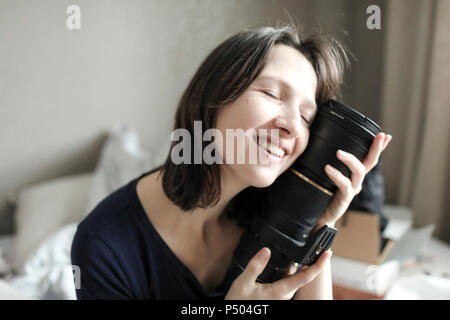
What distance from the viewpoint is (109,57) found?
32.9 inches

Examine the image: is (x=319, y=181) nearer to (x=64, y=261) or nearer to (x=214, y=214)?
(x=214, y=214)

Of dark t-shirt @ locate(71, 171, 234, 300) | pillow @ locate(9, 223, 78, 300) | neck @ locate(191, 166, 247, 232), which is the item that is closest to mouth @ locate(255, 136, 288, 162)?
neck @ locate(191, 166, 247, 232)

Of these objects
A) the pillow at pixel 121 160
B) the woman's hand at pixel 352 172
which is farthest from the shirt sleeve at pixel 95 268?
the pillow at pixel 121 160

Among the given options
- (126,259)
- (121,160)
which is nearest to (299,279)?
(126,259)

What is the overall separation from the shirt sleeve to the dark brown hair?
0.68 ft

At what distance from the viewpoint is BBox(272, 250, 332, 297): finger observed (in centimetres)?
59

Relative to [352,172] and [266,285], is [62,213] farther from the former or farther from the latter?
[352,172]

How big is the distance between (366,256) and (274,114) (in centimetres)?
45

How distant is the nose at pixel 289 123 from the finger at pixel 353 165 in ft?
0.23

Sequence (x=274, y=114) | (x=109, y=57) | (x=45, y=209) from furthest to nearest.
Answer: (x=45, y=209) → (x=109, y=57) → (x=274, y=114)

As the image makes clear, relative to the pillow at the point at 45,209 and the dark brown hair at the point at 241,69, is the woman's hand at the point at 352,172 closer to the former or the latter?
the dark brown hair at the point at 241,69

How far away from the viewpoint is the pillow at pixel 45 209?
104 centimetres

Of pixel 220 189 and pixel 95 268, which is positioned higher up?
pixel 220 189
